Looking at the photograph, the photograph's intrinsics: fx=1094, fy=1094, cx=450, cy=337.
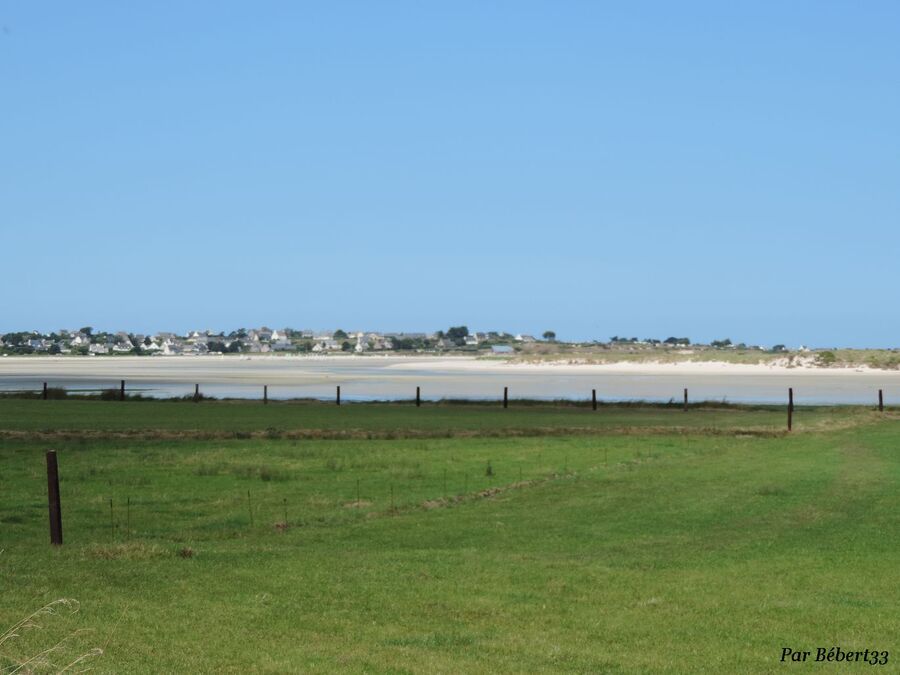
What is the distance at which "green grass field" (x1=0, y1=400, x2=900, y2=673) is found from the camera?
11.5 metres

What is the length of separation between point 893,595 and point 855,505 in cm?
905

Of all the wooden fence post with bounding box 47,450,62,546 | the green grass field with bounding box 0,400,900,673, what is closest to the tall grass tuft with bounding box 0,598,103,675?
the green grass field with bounding box 0,400,900,673

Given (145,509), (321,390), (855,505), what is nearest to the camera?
(855,505)

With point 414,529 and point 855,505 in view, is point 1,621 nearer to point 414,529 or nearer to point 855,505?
point 414,529

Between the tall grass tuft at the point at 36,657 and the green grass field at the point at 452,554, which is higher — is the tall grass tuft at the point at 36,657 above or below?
above

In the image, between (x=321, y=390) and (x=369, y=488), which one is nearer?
(x=369, y=488)

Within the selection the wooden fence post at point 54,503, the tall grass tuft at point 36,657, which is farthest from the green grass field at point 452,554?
the wooden fence post at point 54,503

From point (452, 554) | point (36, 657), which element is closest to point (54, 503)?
point (452, 554)

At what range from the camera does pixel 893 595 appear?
1387 cm

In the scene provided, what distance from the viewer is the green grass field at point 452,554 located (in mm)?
11500

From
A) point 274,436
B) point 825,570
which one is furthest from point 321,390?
point 825,570

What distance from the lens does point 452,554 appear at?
17453 millimetres

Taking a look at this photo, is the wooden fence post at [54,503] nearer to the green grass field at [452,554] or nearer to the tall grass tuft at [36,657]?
the green grass field at [452,554]

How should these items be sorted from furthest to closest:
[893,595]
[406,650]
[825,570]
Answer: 1. [825,570]
2. [893,595]
3. [406,650]
